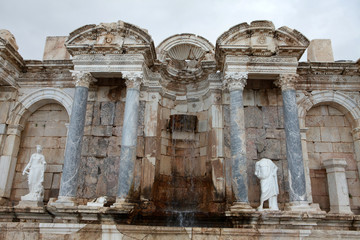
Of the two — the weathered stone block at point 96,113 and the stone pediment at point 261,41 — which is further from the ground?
the stone pediment at point 261,41

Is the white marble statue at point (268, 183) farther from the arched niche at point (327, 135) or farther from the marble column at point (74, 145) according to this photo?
the marble column at point (74, 145)

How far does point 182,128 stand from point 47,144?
5.03 meters

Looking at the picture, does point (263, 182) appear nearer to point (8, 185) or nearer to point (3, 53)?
point (8, 185)

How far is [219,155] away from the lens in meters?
10.2

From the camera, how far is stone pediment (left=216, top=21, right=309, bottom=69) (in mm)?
9680

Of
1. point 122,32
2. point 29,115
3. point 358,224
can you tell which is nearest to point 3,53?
point 29,115

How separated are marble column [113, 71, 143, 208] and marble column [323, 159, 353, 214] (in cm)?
645

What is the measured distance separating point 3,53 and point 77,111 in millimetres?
3422

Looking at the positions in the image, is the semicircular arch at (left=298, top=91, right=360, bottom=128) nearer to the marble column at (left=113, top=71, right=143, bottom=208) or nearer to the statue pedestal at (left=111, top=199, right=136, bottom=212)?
the marble column at (left=113, top=71, right=143, bottom=208)

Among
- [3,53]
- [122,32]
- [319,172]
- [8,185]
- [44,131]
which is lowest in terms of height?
[8,185]

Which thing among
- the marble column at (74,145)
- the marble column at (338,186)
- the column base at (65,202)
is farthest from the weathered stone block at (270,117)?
the column base at (65,202)

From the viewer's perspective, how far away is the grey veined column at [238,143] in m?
8.80

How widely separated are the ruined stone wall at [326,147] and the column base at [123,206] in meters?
6.14

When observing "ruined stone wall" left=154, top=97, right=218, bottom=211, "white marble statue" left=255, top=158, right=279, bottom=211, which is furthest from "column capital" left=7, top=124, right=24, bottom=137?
"white marble statue" left=255, top=158, right=279, bottom=211
